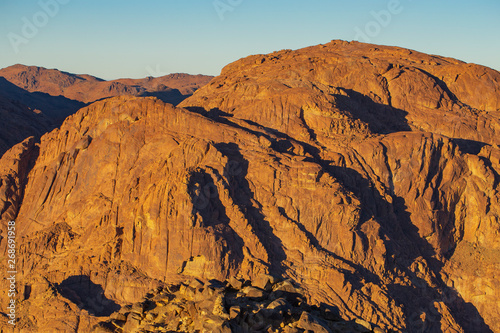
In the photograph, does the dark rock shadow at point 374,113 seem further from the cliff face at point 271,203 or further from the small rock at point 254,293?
the small rock at point 254,293

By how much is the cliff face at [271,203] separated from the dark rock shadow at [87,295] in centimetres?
9

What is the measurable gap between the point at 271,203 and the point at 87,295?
479 inches

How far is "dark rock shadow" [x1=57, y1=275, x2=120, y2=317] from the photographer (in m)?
37.5

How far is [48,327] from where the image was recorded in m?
36.0

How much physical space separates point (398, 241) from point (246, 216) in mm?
10418

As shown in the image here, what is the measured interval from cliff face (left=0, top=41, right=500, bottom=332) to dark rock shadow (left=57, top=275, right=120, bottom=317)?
0.09m

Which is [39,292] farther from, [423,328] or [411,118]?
[411,118]

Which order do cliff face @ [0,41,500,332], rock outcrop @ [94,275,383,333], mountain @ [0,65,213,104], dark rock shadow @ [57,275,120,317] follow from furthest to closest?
mountain @ [0,65,213,104] < cliff face @ [0,41,500,332] < dark rock shadow @ [57,275,120,317] < rock outcrop @ [94,275,383,333]

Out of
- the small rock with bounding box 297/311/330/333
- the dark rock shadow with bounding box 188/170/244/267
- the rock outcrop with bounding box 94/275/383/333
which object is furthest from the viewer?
the dark rock shadow with bounding box 188/170/244/267

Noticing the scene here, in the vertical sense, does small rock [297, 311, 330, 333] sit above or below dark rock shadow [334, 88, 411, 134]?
below

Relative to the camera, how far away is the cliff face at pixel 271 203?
1515 inches

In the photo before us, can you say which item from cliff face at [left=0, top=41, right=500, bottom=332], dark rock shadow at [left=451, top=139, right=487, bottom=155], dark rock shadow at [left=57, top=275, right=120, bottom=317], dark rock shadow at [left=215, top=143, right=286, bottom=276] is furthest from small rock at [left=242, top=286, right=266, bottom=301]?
dark rock shadow at [left=451, top=139, right=487, bottom=155]

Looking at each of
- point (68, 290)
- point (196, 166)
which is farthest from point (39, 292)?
point (196, 166)

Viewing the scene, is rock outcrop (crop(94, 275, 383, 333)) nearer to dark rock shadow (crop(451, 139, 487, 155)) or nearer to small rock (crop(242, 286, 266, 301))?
small rock (crop(242, 286, 266, 301))
